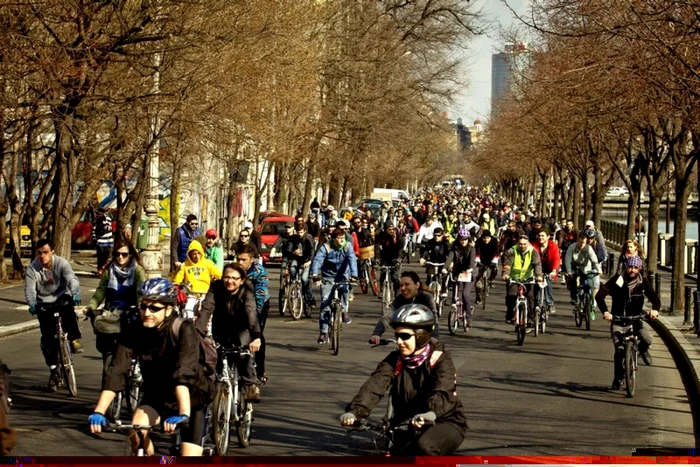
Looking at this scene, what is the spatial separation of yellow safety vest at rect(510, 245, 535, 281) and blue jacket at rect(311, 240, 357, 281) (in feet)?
9.04

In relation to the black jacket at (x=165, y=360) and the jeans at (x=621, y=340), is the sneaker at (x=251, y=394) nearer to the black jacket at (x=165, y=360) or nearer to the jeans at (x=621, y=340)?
the black jacket at (x=165, y=360)

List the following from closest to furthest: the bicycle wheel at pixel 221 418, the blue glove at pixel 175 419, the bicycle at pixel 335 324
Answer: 1. the blue glove at pixel 175 419
2. the bicycle wheel at pixel 221 418
3. the bicycle at pixel 335 324

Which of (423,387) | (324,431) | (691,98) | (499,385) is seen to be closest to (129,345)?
(423,387)

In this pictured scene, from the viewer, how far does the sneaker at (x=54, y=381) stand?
13812 millimetres

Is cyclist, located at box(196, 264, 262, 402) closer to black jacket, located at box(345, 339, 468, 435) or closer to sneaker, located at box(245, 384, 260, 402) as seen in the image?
sneaker, located at box(245, 384, 260, 402)

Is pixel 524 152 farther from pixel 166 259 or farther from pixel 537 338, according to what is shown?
pixel 537 338

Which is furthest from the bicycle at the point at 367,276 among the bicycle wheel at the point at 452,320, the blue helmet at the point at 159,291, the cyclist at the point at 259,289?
the blue helmet at the point at 159,291

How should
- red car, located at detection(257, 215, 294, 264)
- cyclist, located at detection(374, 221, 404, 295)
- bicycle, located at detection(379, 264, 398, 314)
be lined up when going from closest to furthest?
bicycle, located at detection(379, 264, 398, 314), cyclist, located at detection(374, 221, 404, 295), red car, located at detection(257, 215, 294, 264)

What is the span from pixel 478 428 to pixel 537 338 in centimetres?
888

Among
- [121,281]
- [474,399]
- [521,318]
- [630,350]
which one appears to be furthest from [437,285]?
[121,281]

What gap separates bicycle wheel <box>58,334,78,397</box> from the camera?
44.3 feet

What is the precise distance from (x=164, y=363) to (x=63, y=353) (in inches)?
258

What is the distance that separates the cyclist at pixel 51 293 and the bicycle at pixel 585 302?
10.7 m

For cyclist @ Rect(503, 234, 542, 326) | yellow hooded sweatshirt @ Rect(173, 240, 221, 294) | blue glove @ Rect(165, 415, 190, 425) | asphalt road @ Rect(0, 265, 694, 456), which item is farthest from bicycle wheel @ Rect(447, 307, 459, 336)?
blue glove @ Rect(165, 415, 190, 425)
